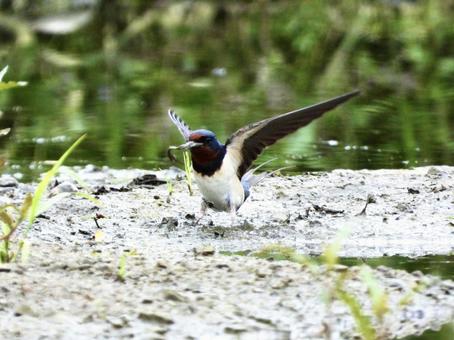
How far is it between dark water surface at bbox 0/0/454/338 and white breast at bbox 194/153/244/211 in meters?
1.11

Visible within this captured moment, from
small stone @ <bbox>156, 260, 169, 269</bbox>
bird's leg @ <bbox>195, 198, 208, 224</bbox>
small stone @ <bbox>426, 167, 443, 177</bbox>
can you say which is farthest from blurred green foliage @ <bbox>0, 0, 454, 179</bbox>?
small stone @ <bbox>156, 260, 169, 269</bbox>

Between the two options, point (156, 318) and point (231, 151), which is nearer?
point (156, 318)

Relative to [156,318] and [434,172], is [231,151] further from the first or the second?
[156,318]

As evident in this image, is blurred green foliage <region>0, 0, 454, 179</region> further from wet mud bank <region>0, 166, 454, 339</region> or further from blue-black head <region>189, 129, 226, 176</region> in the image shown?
blue-black head <region>189, 129, 226, 176</region>

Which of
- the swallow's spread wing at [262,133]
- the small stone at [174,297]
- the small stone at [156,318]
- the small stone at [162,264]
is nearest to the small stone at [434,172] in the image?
the swallow's spread wing at [262,133]

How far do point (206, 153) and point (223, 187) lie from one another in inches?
7.9

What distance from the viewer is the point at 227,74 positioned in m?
13.2

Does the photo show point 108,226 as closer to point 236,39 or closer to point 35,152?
point 35,152

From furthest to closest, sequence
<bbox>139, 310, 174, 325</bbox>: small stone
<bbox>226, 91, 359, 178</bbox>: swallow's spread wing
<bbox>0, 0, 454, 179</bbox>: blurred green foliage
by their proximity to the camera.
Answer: <bbox>0, 0, 454, 179</bbox>: blurred green foliage, <bbox>226, 91, 359, 178</bbox>: swallow's spread wing, <bbox>139, 310, 174, 325</bbox>: small stone

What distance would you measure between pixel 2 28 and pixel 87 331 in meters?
14.1

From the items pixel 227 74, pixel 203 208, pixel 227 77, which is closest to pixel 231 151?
pixel 203 208

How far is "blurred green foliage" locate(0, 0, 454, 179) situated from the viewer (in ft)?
29.7

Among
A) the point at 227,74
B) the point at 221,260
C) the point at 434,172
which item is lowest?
the point at 227,74

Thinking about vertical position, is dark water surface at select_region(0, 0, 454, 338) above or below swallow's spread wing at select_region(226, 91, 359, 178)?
below
